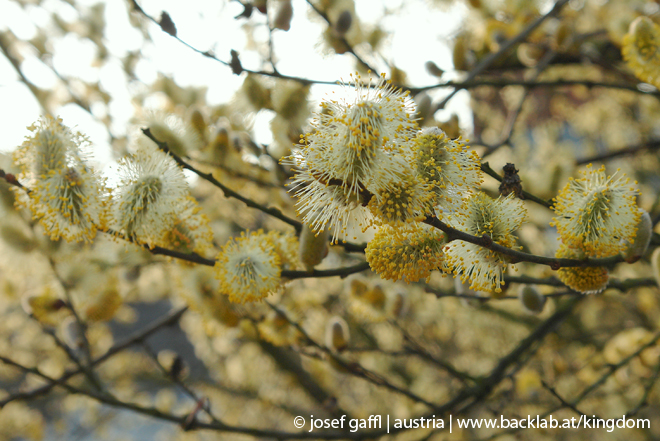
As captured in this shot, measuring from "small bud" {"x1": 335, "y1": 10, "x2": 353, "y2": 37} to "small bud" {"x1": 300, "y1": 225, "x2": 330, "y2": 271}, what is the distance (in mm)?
1049

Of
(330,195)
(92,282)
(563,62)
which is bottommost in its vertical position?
(330,195)

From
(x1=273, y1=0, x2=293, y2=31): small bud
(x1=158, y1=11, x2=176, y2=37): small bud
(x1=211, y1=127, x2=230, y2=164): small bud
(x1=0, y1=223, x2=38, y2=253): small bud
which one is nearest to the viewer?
(x1=158, y1=11, x2=176, y2=37): small bud

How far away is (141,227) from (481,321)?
3.66 metres

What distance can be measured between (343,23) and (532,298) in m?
1.27

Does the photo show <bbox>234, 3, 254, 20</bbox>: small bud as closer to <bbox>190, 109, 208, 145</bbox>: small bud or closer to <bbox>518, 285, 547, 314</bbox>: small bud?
<bbox>190, 109, 208, 145</bbox>: small bud

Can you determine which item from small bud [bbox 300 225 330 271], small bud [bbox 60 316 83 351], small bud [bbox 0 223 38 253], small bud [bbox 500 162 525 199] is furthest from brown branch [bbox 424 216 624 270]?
small bud [bbox 0 223 38 253]

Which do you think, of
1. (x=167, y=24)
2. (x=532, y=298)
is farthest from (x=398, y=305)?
(x=167, y=24)

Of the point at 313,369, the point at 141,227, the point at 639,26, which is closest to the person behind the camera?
the point at 141,227

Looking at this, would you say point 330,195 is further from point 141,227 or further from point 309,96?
point 309,96

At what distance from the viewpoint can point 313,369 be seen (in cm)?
331

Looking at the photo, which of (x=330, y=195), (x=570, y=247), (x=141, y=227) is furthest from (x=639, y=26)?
(x=141, y=227)

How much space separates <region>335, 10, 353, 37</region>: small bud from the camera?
1750 millimetres

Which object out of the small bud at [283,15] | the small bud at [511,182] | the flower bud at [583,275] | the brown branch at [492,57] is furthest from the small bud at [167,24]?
the flower bud at [583,275]

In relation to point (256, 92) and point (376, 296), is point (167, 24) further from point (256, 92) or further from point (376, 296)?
point (376, 296)
